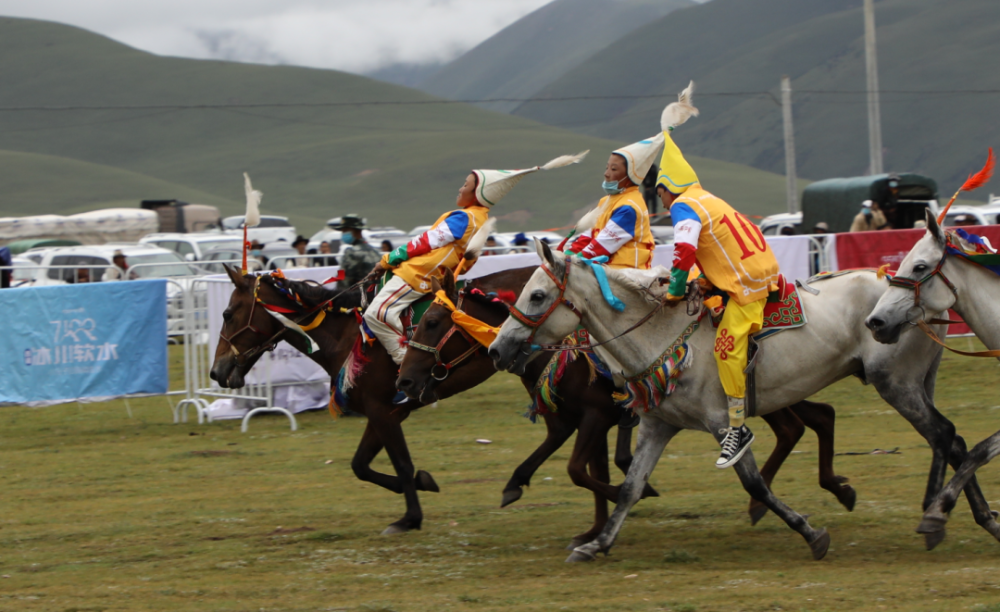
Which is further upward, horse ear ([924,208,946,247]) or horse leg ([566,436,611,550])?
horse ear ([924,208,946,247])

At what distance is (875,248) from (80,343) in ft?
32.6

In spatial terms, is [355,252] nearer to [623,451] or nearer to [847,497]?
[623,451]

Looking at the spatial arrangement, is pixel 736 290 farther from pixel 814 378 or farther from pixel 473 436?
pixel 473 436

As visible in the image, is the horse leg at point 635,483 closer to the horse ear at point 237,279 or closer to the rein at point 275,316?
the rein at point 275,316

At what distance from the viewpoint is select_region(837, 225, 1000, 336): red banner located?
1464 centimetres

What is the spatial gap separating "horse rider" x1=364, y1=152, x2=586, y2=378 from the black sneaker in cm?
250

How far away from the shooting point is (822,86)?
151 metres

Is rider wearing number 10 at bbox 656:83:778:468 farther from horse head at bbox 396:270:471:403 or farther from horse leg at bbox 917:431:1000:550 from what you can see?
horse head at bbox 396:270:471:403

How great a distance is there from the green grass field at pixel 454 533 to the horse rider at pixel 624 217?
5.94ft

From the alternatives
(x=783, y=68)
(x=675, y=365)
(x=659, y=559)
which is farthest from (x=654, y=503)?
(x=783, y=68)

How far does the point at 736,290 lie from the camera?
6.39 metres

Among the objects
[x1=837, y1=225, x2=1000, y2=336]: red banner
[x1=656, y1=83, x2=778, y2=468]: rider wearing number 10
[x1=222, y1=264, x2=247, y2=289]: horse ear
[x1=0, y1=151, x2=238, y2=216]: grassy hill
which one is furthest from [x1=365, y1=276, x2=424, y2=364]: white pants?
[x1=0, y1=151, x2=238, y2=216]: grassy hill

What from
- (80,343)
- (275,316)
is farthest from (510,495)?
(80,343)

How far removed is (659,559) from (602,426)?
3.34ft
